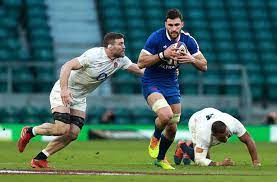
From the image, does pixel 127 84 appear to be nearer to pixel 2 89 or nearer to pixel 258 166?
pixel 2 89

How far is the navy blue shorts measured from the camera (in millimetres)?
15398

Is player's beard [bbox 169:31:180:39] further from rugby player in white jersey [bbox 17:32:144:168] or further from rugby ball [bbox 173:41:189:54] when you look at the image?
rugby player in white jersey [bbox 17:32:144:168]

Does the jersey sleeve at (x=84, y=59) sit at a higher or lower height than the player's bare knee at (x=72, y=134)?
higher

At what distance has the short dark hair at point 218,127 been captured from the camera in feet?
50.1

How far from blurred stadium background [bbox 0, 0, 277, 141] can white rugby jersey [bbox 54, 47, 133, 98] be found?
43.4 ft

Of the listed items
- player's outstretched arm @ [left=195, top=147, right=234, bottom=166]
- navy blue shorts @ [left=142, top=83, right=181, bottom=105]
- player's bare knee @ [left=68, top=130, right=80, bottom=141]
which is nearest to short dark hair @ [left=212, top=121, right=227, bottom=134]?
player's outstretched arm @ [left=195, top=147, right=234, bottom=166]

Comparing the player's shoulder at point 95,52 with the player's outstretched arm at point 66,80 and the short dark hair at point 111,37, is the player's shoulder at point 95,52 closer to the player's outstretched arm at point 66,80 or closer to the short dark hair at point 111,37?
the short dark hair at point 111,37

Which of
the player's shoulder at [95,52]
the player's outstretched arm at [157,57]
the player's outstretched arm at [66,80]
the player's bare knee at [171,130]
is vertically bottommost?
the player's bare knee at [171,130]

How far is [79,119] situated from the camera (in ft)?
50.6

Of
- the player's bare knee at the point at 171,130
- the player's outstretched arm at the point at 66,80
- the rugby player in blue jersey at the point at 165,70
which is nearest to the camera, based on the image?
the player's outstretched arm at the point at 66,80

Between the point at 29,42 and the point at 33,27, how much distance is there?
0.61 metres

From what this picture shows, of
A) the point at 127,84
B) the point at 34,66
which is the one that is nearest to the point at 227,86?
the point at 127,84

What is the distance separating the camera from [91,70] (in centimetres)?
1513

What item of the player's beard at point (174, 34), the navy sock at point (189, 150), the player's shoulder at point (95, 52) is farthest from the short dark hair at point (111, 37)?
the navy sock at point (189, 150)
